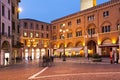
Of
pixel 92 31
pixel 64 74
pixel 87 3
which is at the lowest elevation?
pixel 64 74

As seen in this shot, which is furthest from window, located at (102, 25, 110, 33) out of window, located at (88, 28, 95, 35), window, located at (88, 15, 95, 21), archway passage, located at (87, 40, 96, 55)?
archway passage, located at (87, 40, 96, 55)

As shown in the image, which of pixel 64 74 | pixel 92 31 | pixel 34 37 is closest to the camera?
pixel 64 74

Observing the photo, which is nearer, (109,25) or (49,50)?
(109,25)

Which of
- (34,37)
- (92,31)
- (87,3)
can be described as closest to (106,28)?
(92,31)

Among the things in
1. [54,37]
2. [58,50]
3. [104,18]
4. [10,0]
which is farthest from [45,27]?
[10,0]

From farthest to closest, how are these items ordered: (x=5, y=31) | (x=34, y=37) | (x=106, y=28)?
(x=34, y=37) < (x=106, y=28) < (x=5, y=31)

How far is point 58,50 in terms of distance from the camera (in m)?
75.1

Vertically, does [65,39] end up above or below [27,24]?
below

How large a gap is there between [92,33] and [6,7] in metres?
28.2

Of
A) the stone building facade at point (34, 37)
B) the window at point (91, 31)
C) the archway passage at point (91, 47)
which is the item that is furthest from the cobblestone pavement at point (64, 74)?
the stone building facade at point (34, 37)

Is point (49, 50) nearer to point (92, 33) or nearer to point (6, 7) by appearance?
point (92, 33)

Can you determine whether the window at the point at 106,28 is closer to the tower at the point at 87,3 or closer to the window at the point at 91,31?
the window at the point at 91,31

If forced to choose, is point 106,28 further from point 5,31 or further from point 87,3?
point 5,31

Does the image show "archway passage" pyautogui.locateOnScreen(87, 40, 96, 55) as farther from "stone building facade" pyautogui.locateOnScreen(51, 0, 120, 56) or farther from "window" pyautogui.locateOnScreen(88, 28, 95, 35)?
"window" pyautogui.locateOnScreen(88, 28, 95, 35)
